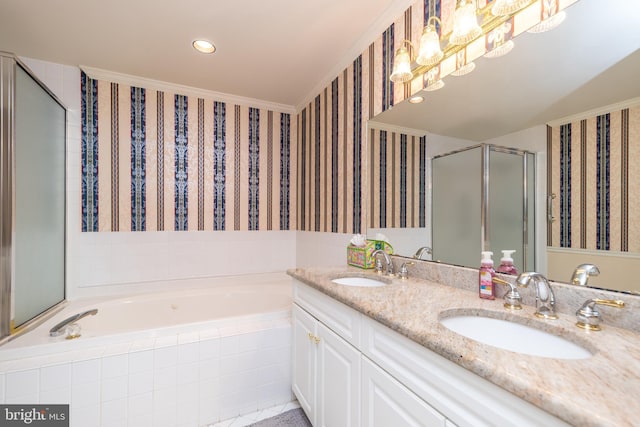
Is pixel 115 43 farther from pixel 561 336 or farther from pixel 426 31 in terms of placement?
pixel 561 336

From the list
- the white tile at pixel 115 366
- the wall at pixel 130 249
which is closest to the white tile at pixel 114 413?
the white tile at pixel 115 366

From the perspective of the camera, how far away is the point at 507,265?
1056 mm

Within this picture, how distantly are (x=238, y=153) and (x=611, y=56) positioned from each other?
259 cm

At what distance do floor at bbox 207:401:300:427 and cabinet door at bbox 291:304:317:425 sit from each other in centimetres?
15

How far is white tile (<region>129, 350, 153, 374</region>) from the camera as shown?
4.66ft

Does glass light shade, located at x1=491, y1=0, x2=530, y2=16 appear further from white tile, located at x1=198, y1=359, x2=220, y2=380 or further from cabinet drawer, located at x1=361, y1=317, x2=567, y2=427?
white tile, located at x1=198, y1=359, x2=220, y2=380

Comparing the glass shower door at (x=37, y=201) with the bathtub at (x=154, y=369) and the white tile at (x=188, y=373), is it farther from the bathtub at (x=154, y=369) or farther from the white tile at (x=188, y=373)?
the white tile at (x=188, y=373)

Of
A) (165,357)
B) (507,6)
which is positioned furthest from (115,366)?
(507,6)

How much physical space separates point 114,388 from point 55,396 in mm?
235

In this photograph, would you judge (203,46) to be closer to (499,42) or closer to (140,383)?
(499,42)

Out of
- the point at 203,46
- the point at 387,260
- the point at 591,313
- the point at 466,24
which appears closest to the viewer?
the point at 591,313

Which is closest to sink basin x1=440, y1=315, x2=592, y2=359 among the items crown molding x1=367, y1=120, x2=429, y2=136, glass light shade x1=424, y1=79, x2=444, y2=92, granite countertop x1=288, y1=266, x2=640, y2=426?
granite countertop x1=288, y1=266, x2=640, y2=426

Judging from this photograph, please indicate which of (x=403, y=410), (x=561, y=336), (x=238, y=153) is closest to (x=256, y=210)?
(x=238, y=153)

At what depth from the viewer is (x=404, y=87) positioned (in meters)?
1.55
